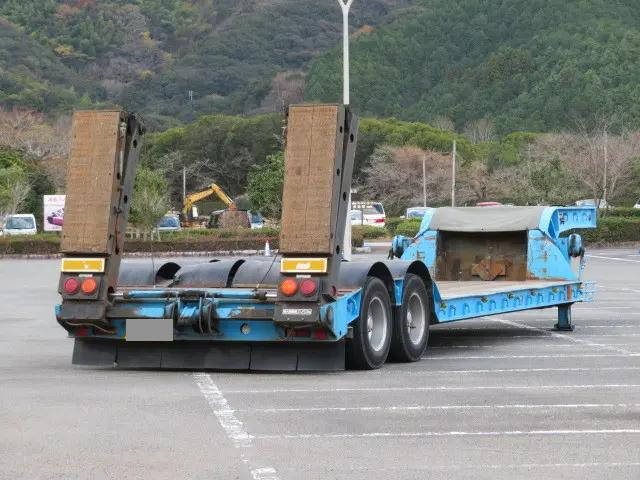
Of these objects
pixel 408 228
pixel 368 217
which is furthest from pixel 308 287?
pixel 368 217

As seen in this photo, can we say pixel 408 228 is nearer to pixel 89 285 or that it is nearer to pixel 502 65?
pixel 89 285

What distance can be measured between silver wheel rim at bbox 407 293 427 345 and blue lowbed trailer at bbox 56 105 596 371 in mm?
10

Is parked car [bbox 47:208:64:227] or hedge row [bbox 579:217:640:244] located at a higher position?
hedge row [bbox 579:217:640:244]

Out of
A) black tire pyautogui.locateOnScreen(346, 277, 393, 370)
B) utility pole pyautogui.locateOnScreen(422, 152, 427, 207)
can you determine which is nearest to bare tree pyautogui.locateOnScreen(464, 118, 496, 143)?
utility pole pyautogui.locateOnScreen(422, 152, 427, 207)

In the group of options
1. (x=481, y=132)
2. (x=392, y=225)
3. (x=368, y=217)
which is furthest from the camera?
(x=481, y=132)

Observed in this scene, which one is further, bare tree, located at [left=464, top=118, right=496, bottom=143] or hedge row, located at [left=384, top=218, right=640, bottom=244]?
bare tree, located at [left=464, top=118, right=496, bottom=143]

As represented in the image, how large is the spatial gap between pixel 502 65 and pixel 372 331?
343ft

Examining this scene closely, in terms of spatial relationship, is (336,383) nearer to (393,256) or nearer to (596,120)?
(393,256)

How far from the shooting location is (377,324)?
12.9m

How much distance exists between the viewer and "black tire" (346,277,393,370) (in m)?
12.4

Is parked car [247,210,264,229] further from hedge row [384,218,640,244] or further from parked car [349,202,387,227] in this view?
hedge row [384,218,640,244]

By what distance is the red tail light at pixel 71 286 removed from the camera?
40.9 feet

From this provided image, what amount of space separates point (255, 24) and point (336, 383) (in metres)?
165

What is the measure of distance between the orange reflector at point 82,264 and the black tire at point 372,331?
7.90ft
